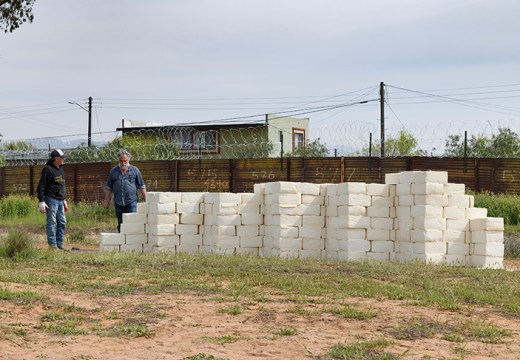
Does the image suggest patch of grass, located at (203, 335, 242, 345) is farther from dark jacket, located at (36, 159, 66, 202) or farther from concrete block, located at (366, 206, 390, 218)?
dark jacket, located at (36, 159, 66, 202)

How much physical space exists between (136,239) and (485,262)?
20.7ft

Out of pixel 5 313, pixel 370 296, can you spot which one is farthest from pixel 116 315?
pixel 370 296

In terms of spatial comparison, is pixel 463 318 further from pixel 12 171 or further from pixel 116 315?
pixel 12 171

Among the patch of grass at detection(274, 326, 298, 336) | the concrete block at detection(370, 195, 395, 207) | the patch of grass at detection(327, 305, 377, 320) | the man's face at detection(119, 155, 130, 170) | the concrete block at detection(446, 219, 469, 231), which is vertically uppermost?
the man's face at detection(119, 155, 130, 170)

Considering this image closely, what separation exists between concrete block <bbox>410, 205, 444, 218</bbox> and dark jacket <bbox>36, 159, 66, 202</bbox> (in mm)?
6360

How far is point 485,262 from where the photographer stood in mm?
13727

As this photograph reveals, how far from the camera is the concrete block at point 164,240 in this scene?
47.0ft

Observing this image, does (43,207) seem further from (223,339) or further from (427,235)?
(223,339)

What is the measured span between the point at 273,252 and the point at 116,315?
20.5 ft

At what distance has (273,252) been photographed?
14.1 metres

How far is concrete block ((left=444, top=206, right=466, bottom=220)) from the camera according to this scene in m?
Answer: 13.8

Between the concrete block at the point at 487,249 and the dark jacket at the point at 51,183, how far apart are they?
7498 millimetres

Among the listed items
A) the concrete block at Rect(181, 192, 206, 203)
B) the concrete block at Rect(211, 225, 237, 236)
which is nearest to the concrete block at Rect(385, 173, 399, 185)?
the concrete block at Rect(211, 225, 237, 236)

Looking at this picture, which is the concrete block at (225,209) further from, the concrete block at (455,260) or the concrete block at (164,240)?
the concrete block at (455,260)
